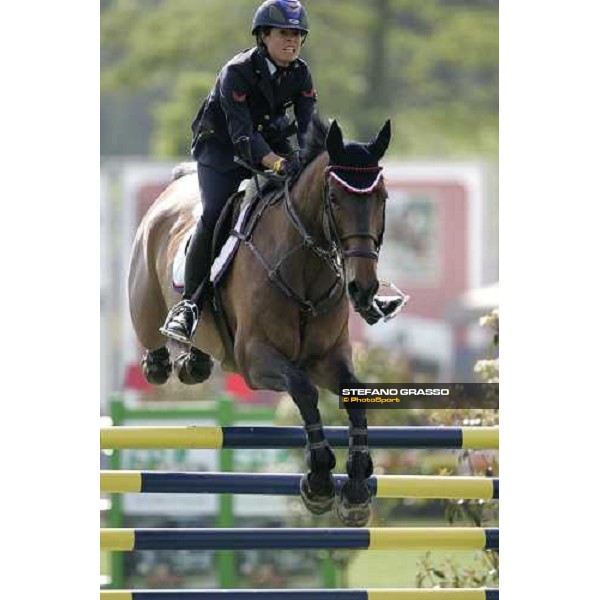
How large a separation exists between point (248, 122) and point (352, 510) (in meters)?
1.44

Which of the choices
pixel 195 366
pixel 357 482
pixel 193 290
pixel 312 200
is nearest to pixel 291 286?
pixel 312 200

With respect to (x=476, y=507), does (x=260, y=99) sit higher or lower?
higher

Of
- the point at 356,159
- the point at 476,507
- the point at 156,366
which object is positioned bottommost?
the point at 476,507

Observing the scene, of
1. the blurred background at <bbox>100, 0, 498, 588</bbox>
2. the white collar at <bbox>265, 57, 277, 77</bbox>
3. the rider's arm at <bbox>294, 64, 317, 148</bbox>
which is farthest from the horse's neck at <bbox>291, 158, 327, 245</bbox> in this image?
the blurred background at <bbox>100, 0, 498, 588</bbox>

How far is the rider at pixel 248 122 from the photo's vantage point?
5430 mm

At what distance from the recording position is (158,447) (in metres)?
5.12

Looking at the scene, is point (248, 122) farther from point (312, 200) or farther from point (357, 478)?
point (357, 478)

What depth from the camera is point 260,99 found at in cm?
558

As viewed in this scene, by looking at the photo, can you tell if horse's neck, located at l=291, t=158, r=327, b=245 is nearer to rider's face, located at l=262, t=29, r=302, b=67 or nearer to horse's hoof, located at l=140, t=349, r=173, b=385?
rider's face, located at l=262, t=29, r=302, b=67

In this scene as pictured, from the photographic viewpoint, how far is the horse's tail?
21.7 feet

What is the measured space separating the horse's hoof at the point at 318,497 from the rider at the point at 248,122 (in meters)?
0.64
